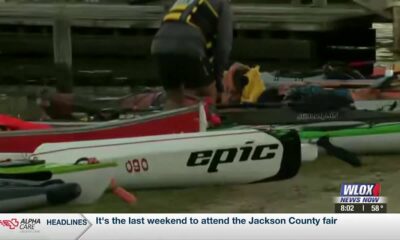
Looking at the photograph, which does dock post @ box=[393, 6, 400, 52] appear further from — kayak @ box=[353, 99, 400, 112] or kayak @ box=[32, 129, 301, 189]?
kayak @ box=[32, 129, 301, 189]

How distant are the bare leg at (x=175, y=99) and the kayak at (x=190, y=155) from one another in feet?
0.34

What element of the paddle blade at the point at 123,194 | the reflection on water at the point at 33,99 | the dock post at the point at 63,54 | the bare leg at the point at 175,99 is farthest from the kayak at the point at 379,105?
the dock post at the point at 63,54

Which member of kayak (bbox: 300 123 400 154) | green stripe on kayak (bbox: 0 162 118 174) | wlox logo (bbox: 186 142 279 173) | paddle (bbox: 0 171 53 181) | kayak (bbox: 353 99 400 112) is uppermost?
kayak (bbox: 353 99 400 112)

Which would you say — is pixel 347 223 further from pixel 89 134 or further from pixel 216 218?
pixel 89 134

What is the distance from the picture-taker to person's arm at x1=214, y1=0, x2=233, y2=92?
1.92 metres

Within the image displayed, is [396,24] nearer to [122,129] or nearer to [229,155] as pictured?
[229,155]

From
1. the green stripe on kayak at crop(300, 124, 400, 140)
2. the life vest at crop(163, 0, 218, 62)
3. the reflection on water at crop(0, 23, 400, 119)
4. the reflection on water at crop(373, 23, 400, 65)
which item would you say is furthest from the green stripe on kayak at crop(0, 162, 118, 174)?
the reflection on water at crop(373, 23, 400, 65)

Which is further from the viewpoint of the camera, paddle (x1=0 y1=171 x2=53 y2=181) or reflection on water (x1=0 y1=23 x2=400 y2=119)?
paddle (x1=0 y1=171 x2=53 y2=181)

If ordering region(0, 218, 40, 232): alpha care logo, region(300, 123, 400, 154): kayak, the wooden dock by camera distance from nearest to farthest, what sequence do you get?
the wooden dock < region(300, 123, 400, 154): kayak < region(0, 218, 40, 232): alpha care logo

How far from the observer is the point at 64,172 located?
6.42ft

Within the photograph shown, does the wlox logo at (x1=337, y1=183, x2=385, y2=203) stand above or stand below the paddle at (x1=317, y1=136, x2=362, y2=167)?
below

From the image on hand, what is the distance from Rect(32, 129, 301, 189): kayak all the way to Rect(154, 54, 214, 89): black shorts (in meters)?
0.18

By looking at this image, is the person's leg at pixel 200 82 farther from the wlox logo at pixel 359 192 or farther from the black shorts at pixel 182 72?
the wlox logo at pixel 359 192

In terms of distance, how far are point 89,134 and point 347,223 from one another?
943 mm
